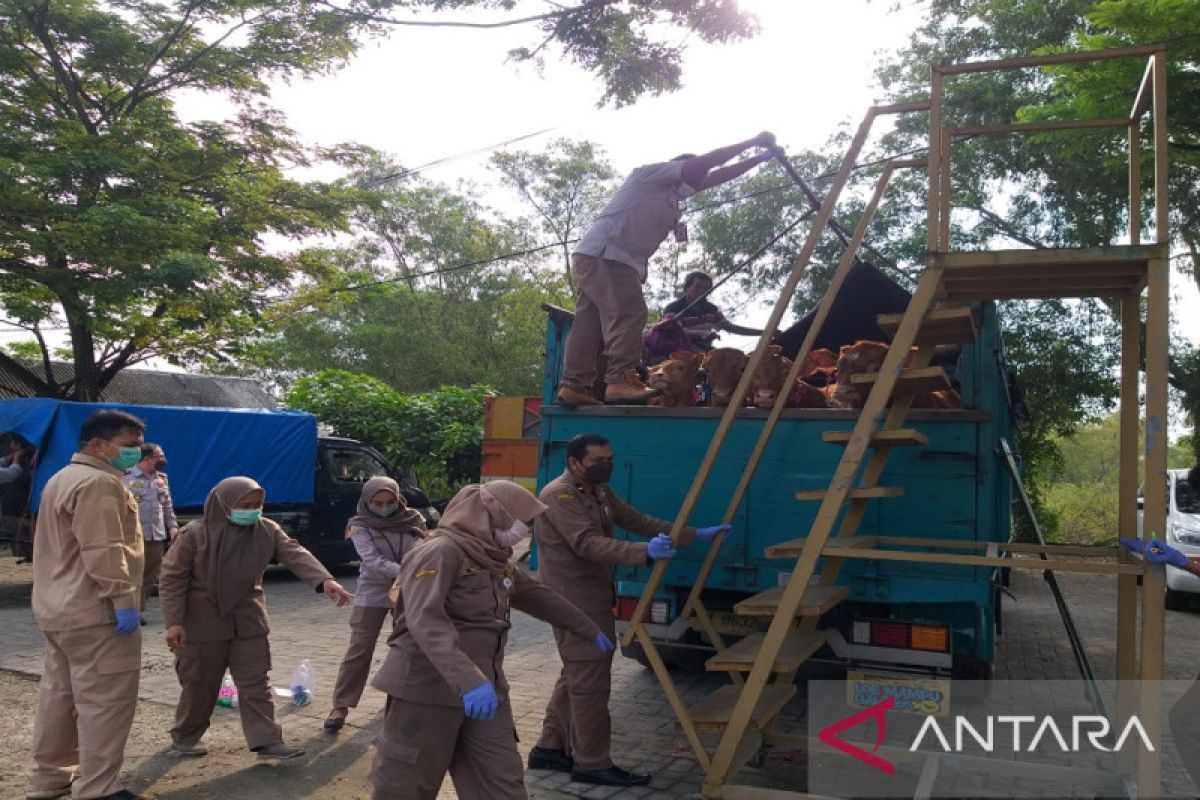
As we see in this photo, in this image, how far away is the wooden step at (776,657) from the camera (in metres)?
3.80

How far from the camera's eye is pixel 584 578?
4602 millimetres

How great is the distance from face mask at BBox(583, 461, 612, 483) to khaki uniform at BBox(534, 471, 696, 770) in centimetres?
7

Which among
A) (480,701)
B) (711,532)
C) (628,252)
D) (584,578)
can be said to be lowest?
(480,701)

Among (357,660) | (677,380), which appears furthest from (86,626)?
(677,380)

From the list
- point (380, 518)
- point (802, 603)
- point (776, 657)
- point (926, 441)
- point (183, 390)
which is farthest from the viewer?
point (183, 390)

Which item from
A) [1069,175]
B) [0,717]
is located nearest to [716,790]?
[0,717]

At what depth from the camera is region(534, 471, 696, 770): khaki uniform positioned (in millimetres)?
4402

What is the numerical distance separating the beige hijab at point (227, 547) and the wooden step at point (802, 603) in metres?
2.47

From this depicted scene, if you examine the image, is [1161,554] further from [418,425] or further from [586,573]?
[418,425]

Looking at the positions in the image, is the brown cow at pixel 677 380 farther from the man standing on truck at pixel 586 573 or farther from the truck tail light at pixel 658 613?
the truck tail light at pixel 658 613

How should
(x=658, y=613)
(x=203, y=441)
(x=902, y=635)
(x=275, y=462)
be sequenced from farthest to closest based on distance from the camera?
(x=275, y=462) < (x=203, y=441) < (x=658, y=613) < (x=902, y=635)

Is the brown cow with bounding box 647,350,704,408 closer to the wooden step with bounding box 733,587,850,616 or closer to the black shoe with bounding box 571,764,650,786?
the wooden step with bounding box 733,587,850,616

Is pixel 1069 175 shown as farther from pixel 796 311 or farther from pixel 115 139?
pixel 115 139

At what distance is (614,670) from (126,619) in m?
3.83
